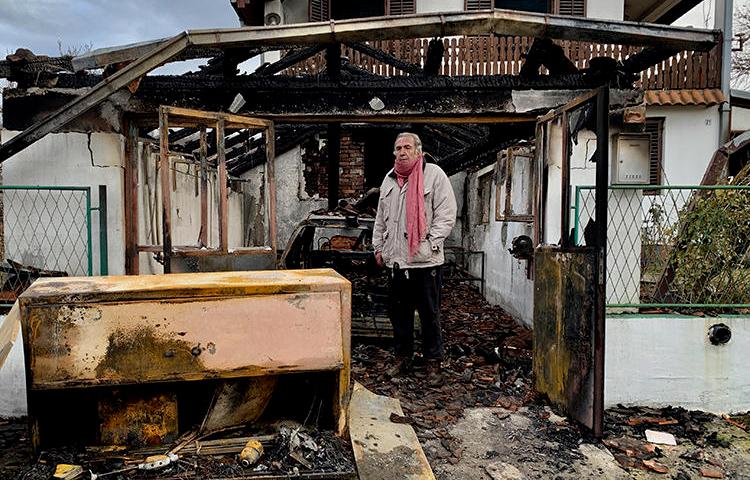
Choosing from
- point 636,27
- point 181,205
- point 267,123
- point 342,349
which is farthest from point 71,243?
point 636,27

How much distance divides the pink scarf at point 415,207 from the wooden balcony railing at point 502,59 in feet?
19.9

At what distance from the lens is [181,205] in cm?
757

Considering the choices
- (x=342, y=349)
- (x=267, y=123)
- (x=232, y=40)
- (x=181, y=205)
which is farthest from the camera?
(x=181, y=205)

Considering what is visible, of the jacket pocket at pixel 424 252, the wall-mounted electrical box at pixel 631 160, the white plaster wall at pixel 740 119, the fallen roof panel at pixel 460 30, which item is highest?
the white plaster wall at pixel 740 119

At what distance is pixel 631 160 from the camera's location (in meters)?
5.04

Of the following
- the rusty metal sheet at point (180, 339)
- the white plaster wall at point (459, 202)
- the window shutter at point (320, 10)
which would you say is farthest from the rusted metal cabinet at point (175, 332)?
the window shutter at point (320, 10)

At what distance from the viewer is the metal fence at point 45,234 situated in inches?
185

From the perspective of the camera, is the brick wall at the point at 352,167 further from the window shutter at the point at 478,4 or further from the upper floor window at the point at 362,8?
the window shutter at the point at 478,4

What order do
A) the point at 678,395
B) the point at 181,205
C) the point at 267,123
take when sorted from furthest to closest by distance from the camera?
1. the point at 181,205
2. the point at 267,123
3. the point at 678,395

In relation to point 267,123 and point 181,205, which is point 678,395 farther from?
point 181,205

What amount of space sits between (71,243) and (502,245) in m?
5.80

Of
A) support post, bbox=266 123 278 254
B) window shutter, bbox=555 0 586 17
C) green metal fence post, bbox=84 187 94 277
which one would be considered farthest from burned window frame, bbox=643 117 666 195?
green metal fence post, bbox=84 187 94 277

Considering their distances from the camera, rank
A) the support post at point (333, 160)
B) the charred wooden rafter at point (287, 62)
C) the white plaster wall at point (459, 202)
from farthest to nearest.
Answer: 1. the white plaster wall at point (459, 202)
2. the support post at point (333, 160)
3. the charred wooden rafter at point (287, 62)

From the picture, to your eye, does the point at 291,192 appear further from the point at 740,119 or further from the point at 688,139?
the point at 740,119
